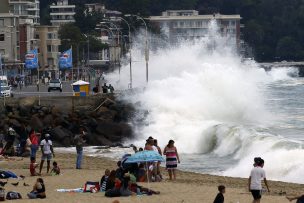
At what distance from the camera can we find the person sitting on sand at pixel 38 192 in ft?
92.7

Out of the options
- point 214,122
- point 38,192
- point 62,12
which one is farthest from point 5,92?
point 62,12

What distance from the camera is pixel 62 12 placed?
184375mm

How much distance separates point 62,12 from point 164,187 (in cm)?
15513

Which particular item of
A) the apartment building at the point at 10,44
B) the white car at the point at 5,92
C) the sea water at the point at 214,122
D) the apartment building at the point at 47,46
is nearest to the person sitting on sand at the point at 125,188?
the sea water at the point at 214,122

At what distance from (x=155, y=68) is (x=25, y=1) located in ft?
173

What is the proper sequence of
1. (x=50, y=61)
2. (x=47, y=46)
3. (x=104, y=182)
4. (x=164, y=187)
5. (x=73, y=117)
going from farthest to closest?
1. (x=47, y=46)
2. (x=50, y=61)
3. (x=73, y=117)
4. (x=164, y=187)
5. (x=104, y=182)

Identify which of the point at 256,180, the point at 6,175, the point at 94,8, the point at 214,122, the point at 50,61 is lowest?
the point at 50,61

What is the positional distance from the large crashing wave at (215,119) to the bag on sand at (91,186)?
877 cm

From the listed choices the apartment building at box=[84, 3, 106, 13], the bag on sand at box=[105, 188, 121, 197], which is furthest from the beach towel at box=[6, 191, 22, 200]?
the apartment building at box=[84, 3, 106, 13]

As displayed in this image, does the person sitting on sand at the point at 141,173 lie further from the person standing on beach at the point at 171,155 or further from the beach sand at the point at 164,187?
the person standing on beach at the point at 171,155

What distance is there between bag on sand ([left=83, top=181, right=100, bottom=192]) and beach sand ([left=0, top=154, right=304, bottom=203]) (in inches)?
19.0

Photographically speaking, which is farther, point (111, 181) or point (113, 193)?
point (111, 181)

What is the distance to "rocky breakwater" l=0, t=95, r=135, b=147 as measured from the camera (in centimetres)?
5072

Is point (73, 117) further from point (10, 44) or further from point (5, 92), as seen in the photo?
point (10, 44)
